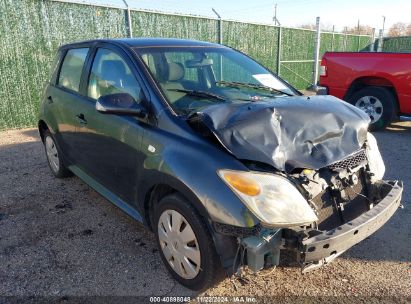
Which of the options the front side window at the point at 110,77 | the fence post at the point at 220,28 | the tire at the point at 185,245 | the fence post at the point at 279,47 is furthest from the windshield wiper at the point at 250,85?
the fence post at the point at 279,47

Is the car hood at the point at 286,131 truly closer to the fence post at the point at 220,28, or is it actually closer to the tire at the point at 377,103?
the tire at the point at 377,103

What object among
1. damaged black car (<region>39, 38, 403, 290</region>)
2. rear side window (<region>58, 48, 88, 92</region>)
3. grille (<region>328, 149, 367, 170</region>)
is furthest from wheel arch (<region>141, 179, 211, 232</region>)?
rear side window (<region>58, 48, 88, 92</region>)

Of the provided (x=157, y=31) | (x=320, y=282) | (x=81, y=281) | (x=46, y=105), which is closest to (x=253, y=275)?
(x=320, y=282)

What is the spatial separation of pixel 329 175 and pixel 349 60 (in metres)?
5.55

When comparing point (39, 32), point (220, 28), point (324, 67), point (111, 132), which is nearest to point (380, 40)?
point (220, 28)

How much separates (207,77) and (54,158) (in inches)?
102

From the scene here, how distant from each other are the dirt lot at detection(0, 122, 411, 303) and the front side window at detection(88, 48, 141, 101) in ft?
4.36

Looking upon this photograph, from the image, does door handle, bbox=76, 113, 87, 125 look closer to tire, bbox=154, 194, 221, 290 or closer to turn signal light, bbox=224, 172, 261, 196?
tire, bbox=154, 194, 221, 290

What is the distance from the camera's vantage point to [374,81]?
7031mm

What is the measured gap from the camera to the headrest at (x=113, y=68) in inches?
123

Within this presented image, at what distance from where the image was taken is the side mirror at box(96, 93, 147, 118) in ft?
8.61

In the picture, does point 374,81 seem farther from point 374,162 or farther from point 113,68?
point 113,68

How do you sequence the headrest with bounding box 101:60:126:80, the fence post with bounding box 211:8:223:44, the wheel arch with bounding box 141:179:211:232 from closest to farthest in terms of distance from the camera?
the wheel arch with bounding box 141:179:211:232 → the headrest with bounding box 101:60:126:80 → the fence post with bounding box 211:8:223:44

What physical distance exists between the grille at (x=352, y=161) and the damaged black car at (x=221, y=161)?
11mm
